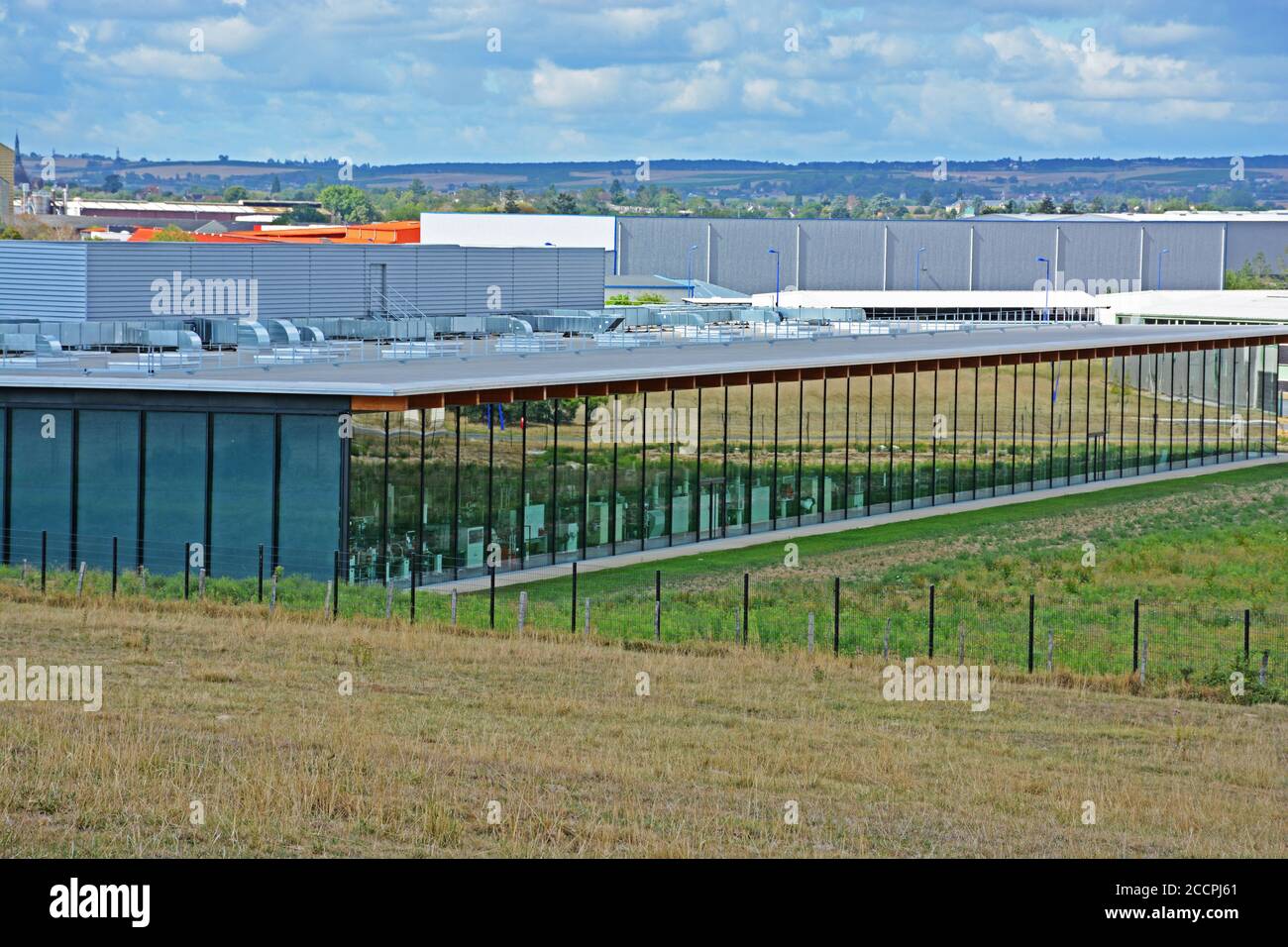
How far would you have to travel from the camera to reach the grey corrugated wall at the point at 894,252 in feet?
457

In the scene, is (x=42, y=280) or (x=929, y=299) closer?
(x=42, y=280)

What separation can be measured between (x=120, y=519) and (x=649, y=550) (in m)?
12.4

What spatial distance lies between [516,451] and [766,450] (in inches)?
393

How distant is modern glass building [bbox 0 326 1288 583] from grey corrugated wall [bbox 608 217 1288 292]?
8194cm

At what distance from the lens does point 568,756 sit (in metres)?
17.6

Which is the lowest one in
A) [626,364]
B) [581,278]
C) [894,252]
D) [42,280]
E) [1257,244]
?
[626,364]

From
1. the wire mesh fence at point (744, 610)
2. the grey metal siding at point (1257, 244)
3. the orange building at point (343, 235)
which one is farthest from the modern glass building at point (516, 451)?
the grey metal siding at point (1257, 244)

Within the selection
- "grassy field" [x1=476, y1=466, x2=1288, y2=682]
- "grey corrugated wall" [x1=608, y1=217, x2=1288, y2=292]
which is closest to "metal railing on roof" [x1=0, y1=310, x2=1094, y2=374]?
"grassy field" [x1=476, y1=466, x2=1288, y2=682]

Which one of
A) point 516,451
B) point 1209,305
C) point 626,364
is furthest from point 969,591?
point 1209,305

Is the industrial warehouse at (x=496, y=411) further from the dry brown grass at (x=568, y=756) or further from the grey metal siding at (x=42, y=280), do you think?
the dry brown grass at (x=568, y=756)

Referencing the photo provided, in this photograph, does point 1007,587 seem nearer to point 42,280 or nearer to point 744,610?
point 744,610

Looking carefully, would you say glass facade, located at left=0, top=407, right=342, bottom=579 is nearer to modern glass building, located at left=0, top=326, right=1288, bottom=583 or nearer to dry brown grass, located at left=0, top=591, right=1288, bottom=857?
modern glass building, located at left=0, top=326, right=1288, bottom=583

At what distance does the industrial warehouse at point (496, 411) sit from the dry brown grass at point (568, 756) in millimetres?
6189

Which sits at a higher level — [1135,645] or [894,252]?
[894,252]
